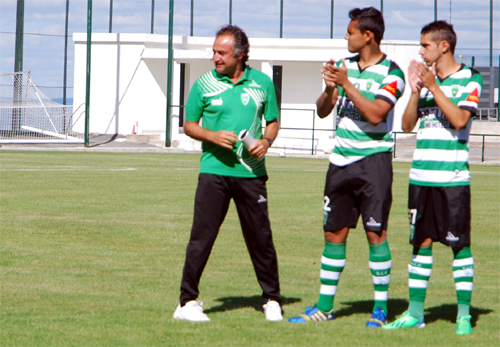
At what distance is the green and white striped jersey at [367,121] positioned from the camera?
5250 millimetres

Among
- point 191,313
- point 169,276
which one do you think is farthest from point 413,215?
point 169,276

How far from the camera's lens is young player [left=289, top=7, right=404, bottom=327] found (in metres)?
5.18

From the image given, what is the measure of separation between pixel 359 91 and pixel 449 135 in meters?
0.67

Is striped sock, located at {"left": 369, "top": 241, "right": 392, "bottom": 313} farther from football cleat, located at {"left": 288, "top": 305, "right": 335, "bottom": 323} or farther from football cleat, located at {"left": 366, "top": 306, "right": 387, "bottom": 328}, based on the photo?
football cleat, located at {"left": 288, "top": 305, "right": 335, "bottom": 323}

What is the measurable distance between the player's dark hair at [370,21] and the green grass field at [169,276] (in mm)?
2050

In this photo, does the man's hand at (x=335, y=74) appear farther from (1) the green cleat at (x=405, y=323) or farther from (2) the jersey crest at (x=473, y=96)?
(1) the green cleat at (x=405, y=323)

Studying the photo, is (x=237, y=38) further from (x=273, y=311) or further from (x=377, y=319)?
(x=377, y=319)

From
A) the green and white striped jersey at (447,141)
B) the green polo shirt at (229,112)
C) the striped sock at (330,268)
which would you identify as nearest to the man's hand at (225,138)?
the green polo shirt at (229,112)

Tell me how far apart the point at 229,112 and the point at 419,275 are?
68.7 inches

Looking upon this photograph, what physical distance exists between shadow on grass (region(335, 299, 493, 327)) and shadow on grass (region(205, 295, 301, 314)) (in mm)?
480

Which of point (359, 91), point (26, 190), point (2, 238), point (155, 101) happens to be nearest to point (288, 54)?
point (155, 101)

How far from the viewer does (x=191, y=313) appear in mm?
5520

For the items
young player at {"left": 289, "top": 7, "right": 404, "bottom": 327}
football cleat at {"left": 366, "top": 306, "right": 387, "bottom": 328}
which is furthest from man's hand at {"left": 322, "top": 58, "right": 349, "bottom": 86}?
football cleat at {"left": 366, "top": 306, "right": 387, "bottom": 328}

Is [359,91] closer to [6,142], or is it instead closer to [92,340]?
[92,340]
